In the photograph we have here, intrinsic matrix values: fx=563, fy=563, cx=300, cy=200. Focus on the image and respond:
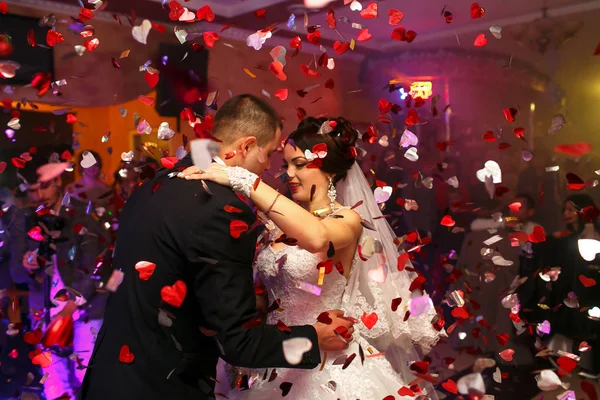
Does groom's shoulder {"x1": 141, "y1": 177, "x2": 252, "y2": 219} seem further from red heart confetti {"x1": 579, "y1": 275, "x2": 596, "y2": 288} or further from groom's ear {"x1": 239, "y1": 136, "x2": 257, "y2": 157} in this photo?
red heart confetti {"x1": 579, "y1": 275, "x2": 596, "y2": 288}

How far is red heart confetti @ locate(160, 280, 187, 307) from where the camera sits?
1638 mm

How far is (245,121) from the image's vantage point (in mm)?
1931

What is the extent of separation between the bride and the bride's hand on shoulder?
0.08 meters

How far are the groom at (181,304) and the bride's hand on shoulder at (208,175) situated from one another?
2cm

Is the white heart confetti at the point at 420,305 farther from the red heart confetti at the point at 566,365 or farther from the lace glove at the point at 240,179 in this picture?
the lace glove at the point at 240,179

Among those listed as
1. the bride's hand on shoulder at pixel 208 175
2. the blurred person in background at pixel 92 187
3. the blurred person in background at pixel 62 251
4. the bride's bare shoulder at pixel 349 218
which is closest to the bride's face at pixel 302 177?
the bride's bare shoulder at pixel 349 218

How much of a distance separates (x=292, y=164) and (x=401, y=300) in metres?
0.73

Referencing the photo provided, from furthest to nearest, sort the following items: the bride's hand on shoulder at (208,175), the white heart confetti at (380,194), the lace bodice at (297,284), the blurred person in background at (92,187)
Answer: the blurred person in background at (92,187), the white heart confetti at (380,194), the lace bodice at (297,284), the bride's hand on shoulder at (208,175)

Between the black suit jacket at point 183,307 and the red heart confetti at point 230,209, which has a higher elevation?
the red heart confetti at point 230,209

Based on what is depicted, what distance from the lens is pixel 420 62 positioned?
457 centimetres

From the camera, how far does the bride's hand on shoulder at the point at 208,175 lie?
1.71 meters

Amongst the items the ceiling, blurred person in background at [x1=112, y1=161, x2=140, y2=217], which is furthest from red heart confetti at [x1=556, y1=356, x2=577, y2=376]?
blurred person in background at [x1=112, y1=161, x2=140, y2=217]

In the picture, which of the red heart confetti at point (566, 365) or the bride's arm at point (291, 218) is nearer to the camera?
the bride's arm at point (291, 218)

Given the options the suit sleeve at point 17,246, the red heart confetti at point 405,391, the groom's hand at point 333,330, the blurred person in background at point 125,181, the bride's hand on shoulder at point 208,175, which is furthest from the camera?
the suit sleeve at point 17,246
